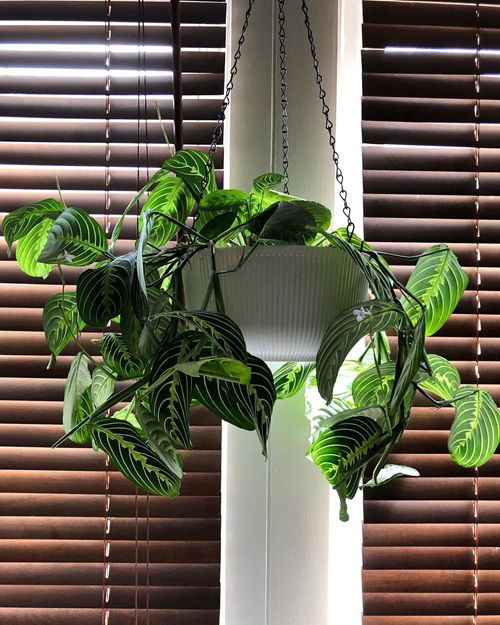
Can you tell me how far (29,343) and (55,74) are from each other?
1.78 feet

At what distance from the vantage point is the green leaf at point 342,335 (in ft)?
2.57

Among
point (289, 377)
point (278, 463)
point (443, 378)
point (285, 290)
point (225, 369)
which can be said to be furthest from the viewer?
point (278, 463)

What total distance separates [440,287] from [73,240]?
1.67 ft

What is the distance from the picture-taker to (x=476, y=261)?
1.40m

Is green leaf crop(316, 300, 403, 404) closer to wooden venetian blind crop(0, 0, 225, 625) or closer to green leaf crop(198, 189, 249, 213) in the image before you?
green leaf crop(198, 189, 249, 213)

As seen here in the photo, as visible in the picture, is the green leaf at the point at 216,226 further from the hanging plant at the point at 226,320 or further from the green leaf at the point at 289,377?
the green leaf at the point at 289,377

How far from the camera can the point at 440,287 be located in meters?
1.02

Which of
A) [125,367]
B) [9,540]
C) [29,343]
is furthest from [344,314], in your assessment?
[9,540]

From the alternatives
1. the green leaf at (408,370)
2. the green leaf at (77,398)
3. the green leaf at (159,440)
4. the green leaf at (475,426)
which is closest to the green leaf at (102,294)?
the green leaf at (159,440)

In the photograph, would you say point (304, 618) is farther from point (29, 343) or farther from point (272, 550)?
point (29, 343)

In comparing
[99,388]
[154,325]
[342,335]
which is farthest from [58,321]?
[342,335]

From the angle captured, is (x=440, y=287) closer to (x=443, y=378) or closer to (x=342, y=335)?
(x=443, y=378)

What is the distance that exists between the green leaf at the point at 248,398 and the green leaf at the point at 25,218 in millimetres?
339

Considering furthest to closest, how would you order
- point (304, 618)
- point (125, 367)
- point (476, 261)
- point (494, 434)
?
point (476, 261)
point (304, 618)
point (494, 434)
point (125, 367)
